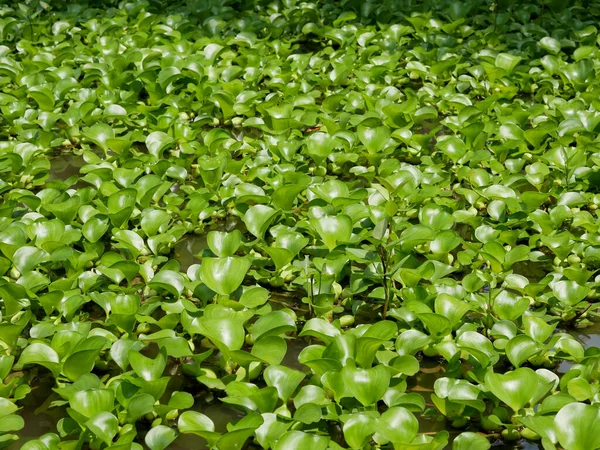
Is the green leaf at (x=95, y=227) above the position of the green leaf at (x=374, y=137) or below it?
below

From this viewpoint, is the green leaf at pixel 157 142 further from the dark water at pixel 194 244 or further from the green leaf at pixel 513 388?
the green leaf at pixel 513 388

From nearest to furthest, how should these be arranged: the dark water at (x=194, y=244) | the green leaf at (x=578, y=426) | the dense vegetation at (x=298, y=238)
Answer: the green leaf at (x=578, y=426) < the dense vegetation at (x=298, y=238) < the dark water at (x=194, y=244)

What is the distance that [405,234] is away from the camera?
7.70ft

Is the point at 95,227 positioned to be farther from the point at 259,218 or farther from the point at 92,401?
the point at 92,401

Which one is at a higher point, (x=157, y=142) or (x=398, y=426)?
(x=398, y=426)

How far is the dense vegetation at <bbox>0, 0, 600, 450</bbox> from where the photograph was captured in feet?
6.16

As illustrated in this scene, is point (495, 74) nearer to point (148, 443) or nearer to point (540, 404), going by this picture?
point (540, 404)

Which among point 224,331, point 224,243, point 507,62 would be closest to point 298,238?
point 224,243

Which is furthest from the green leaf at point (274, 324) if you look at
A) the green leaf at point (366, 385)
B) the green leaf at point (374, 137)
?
the green leaf at point (374, 137)

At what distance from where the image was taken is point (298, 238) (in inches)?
95.0

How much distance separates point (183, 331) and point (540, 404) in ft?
3.00

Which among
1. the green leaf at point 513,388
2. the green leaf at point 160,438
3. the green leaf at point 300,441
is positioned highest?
the green leaf at point 513,388

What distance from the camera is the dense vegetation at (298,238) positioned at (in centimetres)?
188

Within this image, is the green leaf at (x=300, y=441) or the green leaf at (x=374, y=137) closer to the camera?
the green leaf at (x=300, y=441)
